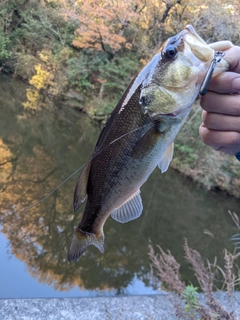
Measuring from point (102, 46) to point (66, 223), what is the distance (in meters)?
9.90

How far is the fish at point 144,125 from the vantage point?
111 centimetres

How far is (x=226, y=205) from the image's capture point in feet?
31.3

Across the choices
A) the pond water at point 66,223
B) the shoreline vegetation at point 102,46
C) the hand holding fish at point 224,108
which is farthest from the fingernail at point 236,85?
the shoreline vegetation at point 102,46

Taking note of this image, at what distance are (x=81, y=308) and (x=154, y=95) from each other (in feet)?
8.61

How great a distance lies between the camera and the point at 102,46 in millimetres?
14188

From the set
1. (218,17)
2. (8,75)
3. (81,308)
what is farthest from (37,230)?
(8,75)

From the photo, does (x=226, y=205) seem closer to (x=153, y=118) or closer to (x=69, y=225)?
(x=69, y=225)

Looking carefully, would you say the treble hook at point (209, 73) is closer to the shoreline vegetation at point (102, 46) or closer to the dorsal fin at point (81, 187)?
the dorsal fin at point (81, 187)

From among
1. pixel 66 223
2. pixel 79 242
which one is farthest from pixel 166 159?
pixel 66 223

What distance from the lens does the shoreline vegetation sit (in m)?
10.8

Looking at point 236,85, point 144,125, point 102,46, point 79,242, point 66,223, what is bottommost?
point 66,223

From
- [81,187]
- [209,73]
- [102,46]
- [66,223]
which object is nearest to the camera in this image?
[209,73]

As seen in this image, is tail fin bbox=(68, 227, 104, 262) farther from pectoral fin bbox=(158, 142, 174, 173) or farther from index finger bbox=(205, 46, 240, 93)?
index finger bbox=(205, 46, 240, 93)

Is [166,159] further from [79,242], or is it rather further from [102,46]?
[102,46]
